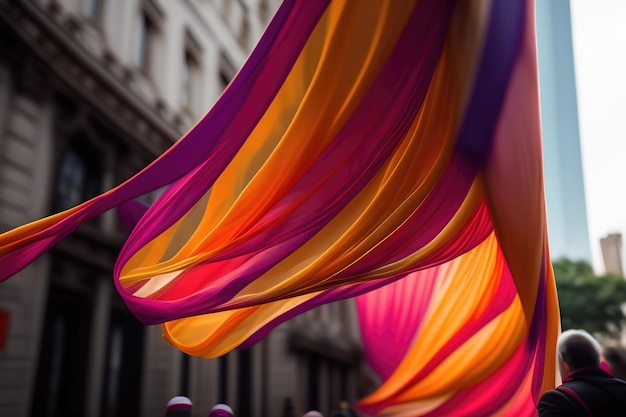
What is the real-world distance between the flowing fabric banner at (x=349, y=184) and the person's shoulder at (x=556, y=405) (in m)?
→ 0.84

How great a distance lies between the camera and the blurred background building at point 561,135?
157 inches

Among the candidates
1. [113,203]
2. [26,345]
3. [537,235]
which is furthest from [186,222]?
[26,345]

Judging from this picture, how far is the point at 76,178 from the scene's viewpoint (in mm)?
9516

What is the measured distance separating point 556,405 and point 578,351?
12.6 inches

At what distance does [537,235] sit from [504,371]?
1.57 metres

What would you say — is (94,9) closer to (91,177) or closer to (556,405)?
(91,177)

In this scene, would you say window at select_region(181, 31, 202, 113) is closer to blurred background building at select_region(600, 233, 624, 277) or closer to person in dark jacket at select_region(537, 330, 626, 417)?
Result: blurred background building at select_region(600, 233, 624, 277)

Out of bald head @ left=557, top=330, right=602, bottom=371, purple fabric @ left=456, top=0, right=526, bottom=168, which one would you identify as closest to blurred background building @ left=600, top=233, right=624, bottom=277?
bald head @ left=557, top=330, right=602, bottom=371

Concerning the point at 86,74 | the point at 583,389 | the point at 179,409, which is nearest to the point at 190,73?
the point at 86,74

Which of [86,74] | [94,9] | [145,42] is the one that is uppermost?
[145,42]

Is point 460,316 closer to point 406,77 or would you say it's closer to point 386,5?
point 406,77

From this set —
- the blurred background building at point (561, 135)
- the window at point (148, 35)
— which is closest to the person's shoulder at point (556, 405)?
the blurred background building at point (561, 135)

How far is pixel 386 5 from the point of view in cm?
300

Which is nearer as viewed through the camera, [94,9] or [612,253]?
[612,253]
